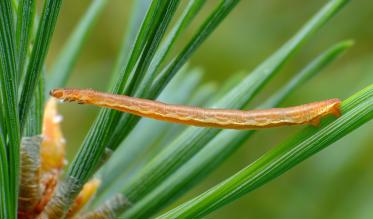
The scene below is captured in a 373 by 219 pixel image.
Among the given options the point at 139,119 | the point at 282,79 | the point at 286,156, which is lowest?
the point at 286,156

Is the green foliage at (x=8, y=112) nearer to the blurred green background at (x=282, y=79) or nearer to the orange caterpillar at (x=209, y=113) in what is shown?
the orange caterpillar at (x=209, y=113)

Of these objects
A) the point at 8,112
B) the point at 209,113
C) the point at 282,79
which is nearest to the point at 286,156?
the point at 209,113

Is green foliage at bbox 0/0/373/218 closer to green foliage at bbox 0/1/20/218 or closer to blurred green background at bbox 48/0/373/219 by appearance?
green foliage at bbox 0/1/20/218

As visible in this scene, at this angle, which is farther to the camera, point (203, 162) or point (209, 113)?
point (203, 162)

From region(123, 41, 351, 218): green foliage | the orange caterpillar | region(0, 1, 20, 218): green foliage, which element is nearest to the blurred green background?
region(123, 41, 351, 218): green foliage

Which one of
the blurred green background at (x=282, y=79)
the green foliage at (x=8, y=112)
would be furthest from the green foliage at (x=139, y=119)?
the blurred green background at (x=282, y=79)

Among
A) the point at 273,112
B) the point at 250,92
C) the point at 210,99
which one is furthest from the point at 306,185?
the point at 273,112

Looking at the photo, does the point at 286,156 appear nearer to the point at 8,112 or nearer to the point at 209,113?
the point at 209,113

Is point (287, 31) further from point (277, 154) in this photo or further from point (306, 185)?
point (277, 154)
